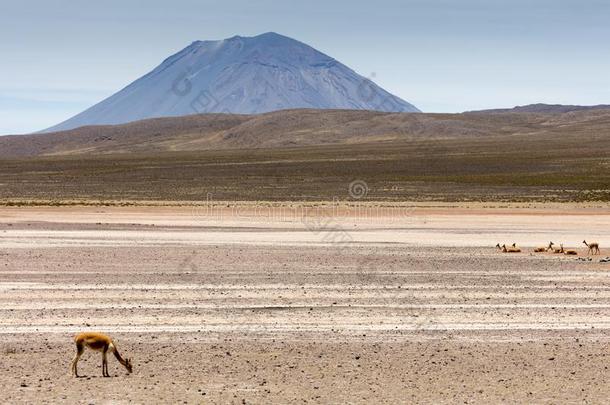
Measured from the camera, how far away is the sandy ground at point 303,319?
34.7 feet

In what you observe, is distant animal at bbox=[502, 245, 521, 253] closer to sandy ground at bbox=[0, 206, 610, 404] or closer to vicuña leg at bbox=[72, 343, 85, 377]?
sandy ground at bbox=[0, 206, 610, 404]

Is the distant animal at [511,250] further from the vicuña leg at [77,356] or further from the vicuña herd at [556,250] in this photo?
the vicuña leg at [77,356]

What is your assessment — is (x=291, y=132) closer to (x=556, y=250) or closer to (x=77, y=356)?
(x=556, y=250)

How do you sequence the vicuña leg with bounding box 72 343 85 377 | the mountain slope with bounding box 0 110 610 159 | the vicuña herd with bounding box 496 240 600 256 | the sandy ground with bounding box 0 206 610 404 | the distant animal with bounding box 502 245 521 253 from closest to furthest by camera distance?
the vicuña leg with bounding box 72 343 85 377 < the sandy ground with bounding box 0 206 610 404 < the vicuña herd with bounding box 496 240 600 256 < the distant animal with bounding box 502 245 521 253 < the mountain slope with bounding box 0 110 610 159

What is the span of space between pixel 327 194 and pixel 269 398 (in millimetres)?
43541

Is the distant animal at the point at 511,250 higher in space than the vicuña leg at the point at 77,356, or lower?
lower

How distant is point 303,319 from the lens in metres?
14.6

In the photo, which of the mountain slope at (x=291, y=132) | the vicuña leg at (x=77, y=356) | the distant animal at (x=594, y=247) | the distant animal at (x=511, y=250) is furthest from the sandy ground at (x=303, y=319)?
the mountain slope at (x=291, y=132)

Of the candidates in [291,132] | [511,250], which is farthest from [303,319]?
[291,132]

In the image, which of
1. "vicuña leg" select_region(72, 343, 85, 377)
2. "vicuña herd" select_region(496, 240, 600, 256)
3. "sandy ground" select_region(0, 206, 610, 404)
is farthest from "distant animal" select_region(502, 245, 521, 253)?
"vicuña leg" select_region(72, 343, 85, 377)

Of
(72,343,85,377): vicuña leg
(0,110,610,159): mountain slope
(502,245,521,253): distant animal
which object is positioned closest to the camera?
(72,343,85,377): vicuña leg

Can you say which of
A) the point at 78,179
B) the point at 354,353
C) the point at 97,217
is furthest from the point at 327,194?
the point at 354,353

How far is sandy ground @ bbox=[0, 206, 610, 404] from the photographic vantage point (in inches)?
416

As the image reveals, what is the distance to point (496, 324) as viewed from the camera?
1437 cm
